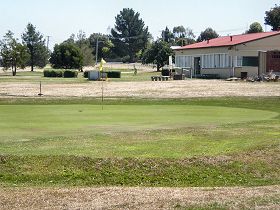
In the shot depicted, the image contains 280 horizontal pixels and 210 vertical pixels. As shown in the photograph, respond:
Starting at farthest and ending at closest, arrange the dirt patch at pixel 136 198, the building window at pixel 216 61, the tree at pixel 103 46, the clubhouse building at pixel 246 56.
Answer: the tree at pixel 103 46, the building window at pixel 216 61, the clubhouse building at pixel 246 56, the dirt patch at pixel 136 198

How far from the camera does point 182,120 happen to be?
67.3 ft

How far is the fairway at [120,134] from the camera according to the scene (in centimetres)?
1314

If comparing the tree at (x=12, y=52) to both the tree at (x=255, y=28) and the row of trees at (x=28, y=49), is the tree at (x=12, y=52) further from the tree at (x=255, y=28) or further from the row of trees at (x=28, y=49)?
the tree at (x=255, y=28)

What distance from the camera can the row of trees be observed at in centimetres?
9619

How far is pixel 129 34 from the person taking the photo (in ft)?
563

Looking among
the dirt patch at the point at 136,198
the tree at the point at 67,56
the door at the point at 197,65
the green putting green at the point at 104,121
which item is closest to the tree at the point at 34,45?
the tree at the point at 67,56

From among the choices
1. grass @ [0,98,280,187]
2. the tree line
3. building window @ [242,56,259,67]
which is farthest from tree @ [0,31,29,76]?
grass @ [0,98,280,187]

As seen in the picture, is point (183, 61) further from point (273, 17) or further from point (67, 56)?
point (273, 17)

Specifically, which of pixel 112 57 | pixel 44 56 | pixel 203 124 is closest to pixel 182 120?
pixel 203 124

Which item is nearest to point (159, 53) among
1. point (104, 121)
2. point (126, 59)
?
point (126, 59)

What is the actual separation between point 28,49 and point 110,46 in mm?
48554

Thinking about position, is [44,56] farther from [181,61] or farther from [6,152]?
[6,152]

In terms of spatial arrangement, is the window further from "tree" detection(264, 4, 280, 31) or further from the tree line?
"tree" detection(264, 4, 280, 31)

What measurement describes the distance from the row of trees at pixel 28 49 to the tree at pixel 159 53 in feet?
70.5
